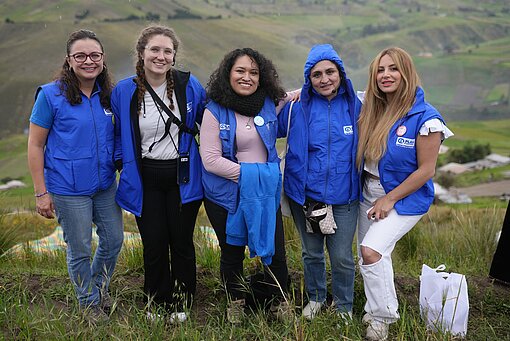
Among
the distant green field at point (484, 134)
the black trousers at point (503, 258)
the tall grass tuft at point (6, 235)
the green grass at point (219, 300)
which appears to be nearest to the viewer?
the green grass at point (219, 300)

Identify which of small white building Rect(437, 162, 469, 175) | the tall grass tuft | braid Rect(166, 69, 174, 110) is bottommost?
small white building Rect(437, 162, 469, 175)

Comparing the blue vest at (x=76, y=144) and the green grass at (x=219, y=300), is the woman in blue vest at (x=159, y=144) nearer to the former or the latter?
the blue vest at (x=76, y=144)

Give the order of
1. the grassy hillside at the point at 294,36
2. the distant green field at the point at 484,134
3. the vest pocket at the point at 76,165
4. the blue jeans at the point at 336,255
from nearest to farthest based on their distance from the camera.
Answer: the vest pocket at the point at 76,165 < the blue jeans at the point at 336,255 < the distant green field at the point at 484,134 < the grassy hillside at the point at 294,36

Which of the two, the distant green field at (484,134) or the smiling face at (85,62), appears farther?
the distant green field at (484,134)

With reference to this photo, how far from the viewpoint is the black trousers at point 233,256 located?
11.3 ft

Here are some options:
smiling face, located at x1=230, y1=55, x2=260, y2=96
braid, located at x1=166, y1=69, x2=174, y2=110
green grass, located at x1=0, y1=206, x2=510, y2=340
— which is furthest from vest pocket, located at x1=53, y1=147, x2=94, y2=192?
smiling face, located at x1=230, y1=55, x2=260, y2=96

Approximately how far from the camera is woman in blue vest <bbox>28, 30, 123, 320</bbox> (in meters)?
3.22

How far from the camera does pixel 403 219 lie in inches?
127

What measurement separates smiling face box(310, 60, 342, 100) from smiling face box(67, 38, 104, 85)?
1348mm

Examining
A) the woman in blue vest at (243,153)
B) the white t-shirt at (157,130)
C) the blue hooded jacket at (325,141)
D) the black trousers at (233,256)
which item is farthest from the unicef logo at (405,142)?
the white t-shirt at (157,130)

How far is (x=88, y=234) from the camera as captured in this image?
345cm

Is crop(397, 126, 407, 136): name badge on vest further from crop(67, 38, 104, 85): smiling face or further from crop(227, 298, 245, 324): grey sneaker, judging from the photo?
crop(67, 38, 104, 85): smiling face

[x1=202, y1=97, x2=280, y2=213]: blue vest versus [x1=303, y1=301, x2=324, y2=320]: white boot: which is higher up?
[x1=202, y1=97, x2=280, y2=213]: blue vest

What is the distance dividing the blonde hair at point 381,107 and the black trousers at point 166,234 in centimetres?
116
